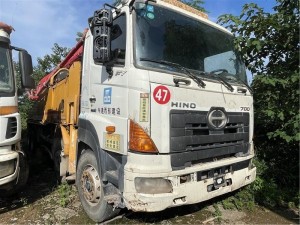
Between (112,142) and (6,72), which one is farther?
(6,72)

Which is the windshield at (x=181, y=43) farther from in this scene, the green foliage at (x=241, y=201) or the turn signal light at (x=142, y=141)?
the green foliage at (x=241, y=201)

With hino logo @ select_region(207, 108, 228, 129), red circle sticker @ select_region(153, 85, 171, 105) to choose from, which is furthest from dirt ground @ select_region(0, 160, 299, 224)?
red circle sticker @ select_region(153, 85, 171, 105)

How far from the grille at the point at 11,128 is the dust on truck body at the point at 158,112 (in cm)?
90

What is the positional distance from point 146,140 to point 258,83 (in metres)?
2.65

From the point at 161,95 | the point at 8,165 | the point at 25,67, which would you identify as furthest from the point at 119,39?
the point at 8,165

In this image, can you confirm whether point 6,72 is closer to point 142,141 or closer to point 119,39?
point 119,39

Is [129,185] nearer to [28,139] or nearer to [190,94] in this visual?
[190,94]

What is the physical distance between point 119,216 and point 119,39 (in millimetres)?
2290

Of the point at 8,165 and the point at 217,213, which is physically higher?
the point at 8,165

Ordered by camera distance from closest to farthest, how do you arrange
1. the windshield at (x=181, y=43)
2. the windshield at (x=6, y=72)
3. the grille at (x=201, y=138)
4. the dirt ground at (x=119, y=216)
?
the grille at (x=201, y=138), the windshield at (x=181, y=43), the dirt ground at (x=119, y=216), the windshield at (x=6, y=72)

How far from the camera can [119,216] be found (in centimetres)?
423

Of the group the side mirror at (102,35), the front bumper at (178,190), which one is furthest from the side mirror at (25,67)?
the front bumper at (178,190)

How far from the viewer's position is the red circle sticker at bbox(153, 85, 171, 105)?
342 cm

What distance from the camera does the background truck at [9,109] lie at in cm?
427
